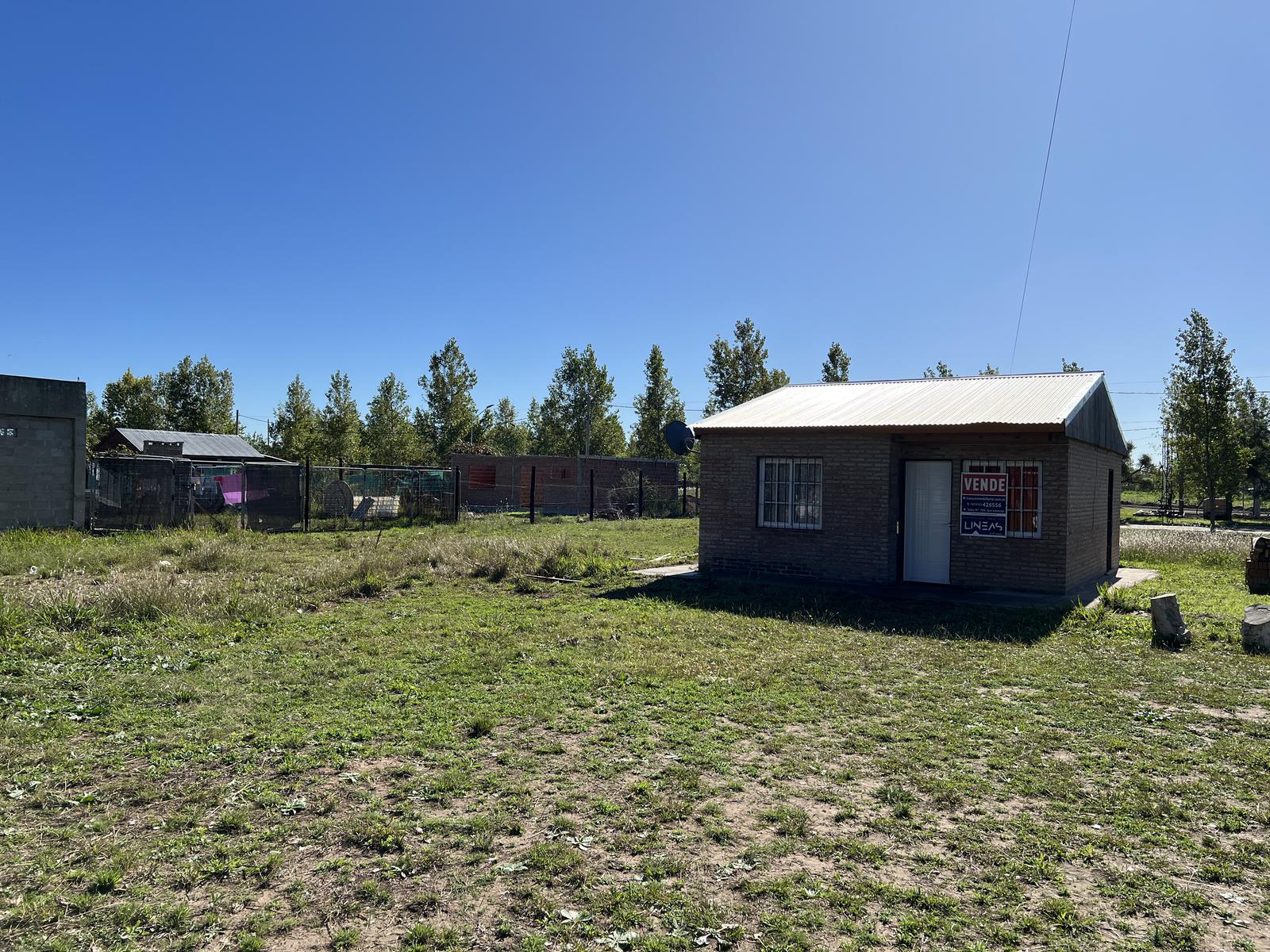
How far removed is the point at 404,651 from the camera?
8.43 m

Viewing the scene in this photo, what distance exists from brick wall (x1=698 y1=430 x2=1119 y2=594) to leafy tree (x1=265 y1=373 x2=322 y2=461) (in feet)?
121

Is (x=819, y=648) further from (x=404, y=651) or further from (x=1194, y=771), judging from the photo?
(x=404, y=651)

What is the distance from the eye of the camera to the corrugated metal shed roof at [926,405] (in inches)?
485

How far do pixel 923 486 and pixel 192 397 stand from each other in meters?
51.3

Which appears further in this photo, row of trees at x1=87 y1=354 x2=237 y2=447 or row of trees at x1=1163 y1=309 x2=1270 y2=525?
row of trees at x1=87 y1=354 x2=237 y2=447

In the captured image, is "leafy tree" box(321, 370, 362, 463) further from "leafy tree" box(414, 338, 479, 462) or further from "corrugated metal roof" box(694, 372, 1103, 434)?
"corrugated metal roof" box(694, 372, 1103, 434)

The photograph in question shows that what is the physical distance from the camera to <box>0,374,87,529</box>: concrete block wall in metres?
20.6

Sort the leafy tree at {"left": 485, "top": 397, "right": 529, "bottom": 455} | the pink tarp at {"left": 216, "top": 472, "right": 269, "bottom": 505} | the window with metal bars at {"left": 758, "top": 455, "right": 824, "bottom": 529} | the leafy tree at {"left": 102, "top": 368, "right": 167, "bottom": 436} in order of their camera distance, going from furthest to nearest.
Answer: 1. the leafy tree at {"left": 485, "top": 397, "right": 529, "bottom": 455}
2. the leafy tree at {"left": 102, "top": 368, "right": 167, "bottom": 436}
3. the pink tarp at {"left": 216, "top": 472, "right": 269, "bottom": 505}
4. the window with metal bars at {"left": 758, "top": 455, "right": 824, "bottom": 529}

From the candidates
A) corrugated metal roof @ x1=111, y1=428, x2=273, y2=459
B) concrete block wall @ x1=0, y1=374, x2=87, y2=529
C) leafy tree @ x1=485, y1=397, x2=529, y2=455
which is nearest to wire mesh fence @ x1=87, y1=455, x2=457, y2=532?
concrete block wall @ x1=0, y1=374, x2=87, y2=529

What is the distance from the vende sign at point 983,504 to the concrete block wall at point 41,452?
22.2m

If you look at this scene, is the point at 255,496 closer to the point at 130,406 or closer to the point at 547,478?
the point at 547,478

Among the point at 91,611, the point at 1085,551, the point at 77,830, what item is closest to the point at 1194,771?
the point at 77,830

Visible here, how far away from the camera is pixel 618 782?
16.5 feet

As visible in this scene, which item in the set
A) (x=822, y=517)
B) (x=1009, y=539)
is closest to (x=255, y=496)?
(x=822, y=517)
